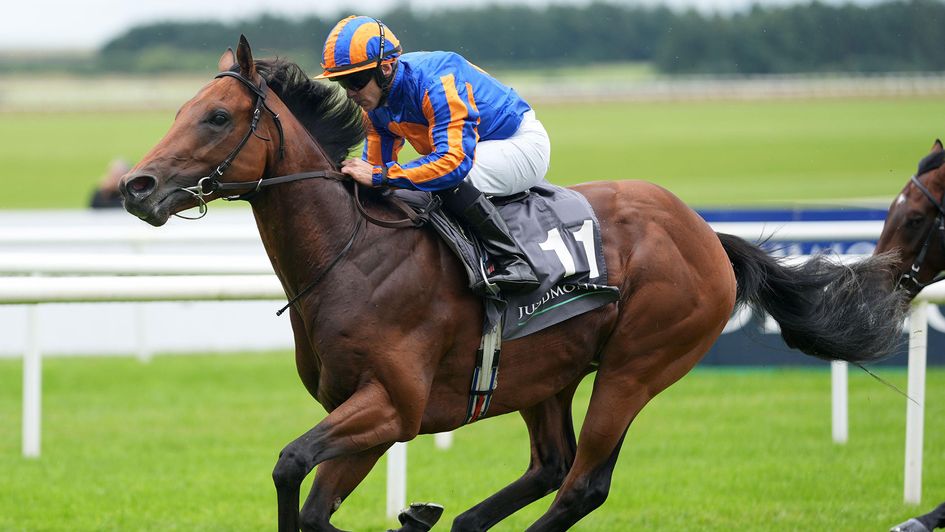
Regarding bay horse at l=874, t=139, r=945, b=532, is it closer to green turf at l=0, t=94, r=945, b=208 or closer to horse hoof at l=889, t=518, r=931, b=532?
horse hoof at l=889, t=518, r=931, b=532

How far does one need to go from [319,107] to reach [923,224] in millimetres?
2838

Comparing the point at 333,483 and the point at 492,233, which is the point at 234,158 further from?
the point at 333,483

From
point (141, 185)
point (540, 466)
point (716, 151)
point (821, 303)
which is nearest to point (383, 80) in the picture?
point (141, 185)

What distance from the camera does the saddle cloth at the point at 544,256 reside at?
361cm

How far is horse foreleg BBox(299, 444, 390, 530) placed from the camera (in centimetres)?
338

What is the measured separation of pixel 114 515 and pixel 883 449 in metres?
3.64

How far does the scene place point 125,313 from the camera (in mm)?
9859

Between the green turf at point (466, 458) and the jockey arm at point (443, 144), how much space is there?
1.79m

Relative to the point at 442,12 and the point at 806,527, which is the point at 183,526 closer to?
the point at 806,527

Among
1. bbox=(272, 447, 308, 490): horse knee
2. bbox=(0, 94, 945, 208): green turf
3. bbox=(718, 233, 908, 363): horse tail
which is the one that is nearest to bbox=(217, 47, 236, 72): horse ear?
bbox=(272, 447, 308, 490): horse knee

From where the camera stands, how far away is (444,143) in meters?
3.48

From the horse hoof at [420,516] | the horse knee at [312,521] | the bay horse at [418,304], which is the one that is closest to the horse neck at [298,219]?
the bay horse at [418,304]

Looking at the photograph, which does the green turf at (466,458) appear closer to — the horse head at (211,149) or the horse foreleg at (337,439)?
the horse foreleg at (337,439)

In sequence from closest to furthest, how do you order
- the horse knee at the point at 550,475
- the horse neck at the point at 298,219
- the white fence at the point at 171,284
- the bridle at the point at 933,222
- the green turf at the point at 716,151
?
the horse neck at the point at 298,219 → the horse knee at the point at 550,475 → the white fence at the point at 171,284 → the bridle at the point at 933,222 → the green turf at the point at 716,151
